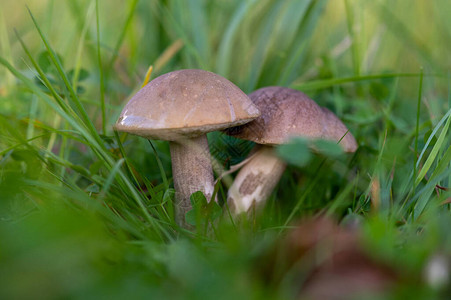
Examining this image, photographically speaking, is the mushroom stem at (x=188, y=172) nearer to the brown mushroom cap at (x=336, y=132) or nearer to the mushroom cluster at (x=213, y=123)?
the mushroom cluster at (x=213, y=123)

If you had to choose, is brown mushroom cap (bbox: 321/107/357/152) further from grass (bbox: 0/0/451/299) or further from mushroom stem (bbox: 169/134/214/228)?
mushroom stem (bbox: 169/134/214/228)

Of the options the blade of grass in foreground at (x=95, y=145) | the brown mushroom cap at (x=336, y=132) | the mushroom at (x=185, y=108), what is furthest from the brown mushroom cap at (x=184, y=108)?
the brown mushroom cap at (x=336, y=132)

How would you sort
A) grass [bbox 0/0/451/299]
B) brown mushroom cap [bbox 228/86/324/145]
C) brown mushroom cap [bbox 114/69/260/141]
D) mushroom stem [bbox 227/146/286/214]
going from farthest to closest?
mushroom stem [bbox 227/146/286/214], brown mushroom cap [bbox 228/86/324/145], brown mushroom cap [bbox 114/69/260/141], grass [bbox 0/0/451/299]

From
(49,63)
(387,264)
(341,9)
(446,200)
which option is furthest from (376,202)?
(341,9)

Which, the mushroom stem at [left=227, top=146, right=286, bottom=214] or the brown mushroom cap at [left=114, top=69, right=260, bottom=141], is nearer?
the brown mushroom cap at [left=114, top=69, right=260, bottom=141]

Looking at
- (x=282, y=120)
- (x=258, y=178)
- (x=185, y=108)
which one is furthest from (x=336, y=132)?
(x=185, y=108)

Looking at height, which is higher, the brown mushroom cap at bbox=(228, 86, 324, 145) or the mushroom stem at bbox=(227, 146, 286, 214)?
the brown mushroom cap at bbox=(228, 86, 324, 145)

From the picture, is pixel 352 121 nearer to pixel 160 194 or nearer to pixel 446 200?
pixel 446 200

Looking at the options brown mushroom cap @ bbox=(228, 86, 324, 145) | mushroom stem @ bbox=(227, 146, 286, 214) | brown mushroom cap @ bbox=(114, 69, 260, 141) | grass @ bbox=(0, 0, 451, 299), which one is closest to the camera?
grass @ bbox=(0, 0, 451, 299)

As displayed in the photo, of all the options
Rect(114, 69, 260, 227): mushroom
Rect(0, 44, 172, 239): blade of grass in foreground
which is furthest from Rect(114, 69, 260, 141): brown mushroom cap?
Rect(0, 44, 172, 239): blade of grass in foreground
